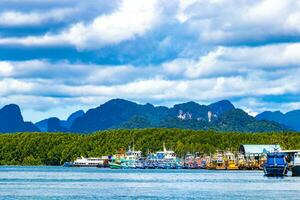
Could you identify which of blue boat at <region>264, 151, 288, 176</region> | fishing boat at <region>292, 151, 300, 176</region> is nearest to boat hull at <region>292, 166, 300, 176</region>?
fishing boat at <region>292, 151, 300, 176</region>

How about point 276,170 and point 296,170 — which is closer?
point 296,170

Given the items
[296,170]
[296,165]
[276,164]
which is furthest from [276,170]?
[296,165]

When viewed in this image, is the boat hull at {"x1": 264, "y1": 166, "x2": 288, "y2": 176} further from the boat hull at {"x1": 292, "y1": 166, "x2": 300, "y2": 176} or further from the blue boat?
the boat hull at {"x1": 292, "y1": 166, "x2": 300, "y2": 176}

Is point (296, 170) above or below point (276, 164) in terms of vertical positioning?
below

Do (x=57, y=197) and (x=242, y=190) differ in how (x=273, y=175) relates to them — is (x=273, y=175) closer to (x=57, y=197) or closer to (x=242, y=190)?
(x=242, y=190)

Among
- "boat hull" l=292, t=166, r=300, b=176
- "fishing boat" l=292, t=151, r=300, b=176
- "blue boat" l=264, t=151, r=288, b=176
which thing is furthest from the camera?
"boat hull" l=292, t=166, r=300, b=176

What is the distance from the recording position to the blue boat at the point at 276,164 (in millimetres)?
159125

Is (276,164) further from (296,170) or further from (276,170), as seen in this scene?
(296,170)

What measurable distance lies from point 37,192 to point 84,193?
665 centimetres

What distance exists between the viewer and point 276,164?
16162 centimetres

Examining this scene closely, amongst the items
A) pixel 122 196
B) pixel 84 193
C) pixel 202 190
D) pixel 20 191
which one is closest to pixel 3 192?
pixel 20 191

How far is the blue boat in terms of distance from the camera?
159 m

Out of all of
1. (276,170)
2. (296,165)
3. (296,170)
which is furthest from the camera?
(276,170)

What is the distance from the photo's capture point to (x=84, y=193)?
109625 millimetres
